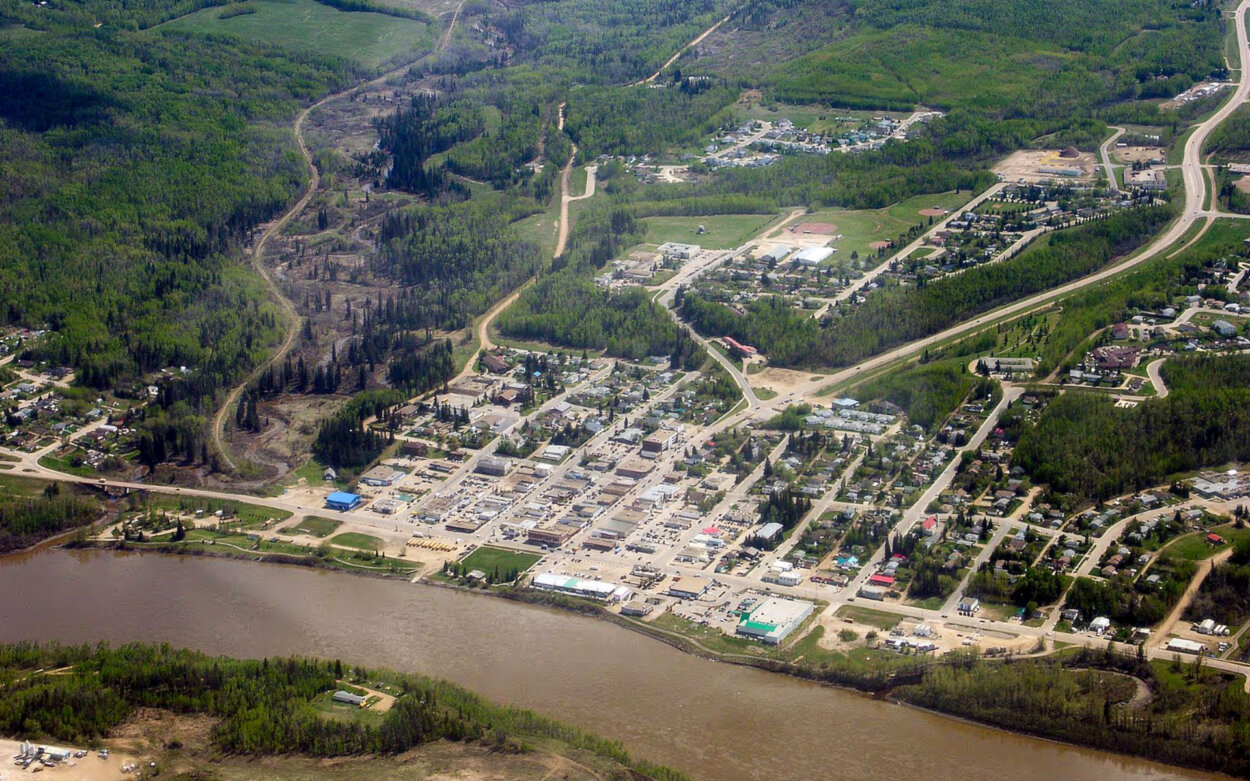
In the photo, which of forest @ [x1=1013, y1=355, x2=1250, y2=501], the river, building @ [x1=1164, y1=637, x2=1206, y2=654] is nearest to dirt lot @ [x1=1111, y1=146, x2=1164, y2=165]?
forest @ [x1=1013, y1=355, x2=1250, y2=501]

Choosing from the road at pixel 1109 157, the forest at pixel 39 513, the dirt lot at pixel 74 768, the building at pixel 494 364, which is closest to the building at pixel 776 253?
the building at pixel 494 364

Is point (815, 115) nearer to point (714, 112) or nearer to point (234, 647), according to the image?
point (714, 112)

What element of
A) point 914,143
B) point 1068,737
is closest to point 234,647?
point 1068,737

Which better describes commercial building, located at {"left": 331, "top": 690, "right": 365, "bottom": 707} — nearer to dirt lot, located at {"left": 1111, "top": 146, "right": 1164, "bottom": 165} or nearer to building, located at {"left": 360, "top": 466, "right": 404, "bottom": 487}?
building, located at {"left": 360, "top": 466, "right": 404, "bottom": 487}

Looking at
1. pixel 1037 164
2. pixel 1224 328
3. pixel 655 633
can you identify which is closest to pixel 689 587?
pixel 655 633

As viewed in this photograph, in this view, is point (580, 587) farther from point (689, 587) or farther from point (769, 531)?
point (769, 531)
